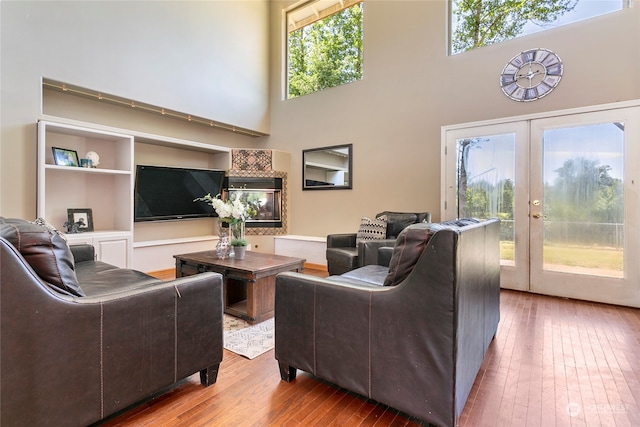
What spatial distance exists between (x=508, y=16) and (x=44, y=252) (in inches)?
211

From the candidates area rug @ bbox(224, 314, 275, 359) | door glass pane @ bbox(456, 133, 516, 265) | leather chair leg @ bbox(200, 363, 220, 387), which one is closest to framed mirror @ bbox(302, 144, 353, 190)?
door glass pane @ bbox(456, 133, 516, 265)

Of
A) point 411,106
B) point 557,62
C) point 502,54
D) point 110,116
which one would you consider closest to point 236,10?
point 110,116

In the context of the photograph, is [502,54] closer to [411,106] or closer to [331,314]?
[411,106]

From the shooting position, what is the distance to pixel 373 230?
4086mm

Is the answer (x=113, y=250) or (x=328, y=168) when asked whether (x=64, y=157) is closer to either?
(x=113, y=250)

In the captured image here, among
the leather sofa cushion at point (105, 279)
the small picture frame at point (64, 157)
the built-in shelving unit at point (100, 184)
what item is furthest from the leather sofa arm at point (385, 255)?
the small picture frame at point (64, 157)

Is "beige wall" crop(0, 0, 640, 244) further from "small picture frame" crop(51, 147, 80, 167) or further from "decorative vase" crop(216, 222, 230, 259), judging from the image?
"decorative vase" crop(216, 222, 230, 259)

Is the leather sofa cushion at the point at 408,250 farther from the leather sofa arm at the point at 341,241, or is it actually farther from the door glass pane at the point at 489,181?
the door glass pane at the point at 489,181

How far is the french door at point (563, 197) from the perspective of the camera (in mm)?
3215

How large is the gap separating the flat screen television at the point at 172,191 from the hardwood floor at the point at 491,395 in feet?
10.9

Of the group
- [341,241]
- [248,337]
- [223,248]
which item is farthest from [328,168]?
[248,337]

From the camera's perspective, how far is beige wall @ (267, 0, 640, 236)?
3432 mm

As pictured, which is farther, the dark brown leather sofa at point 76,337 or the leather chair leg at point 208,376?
the leather chair leg at point 208,376

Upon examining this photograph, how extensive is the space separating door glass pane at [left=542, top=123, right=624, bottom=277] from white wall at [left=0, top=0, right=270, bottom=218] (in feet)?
16.0
